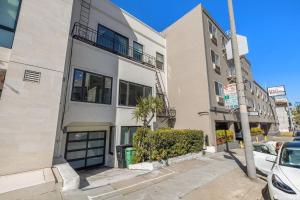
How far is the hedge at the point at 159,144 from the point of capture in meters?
9.03

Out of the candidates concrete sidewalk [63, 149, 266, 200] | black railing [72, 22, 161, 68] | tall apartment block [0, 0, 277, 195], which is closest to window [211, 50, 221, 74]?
tall apartment block [0, 0, 277, 195]

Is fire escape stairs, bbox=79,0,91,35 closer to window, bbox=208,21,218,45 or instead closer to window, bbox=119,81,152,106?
window, bbox=119,81,152,106

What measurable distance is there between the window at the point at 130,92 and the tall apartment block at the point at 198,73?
16.5 feet

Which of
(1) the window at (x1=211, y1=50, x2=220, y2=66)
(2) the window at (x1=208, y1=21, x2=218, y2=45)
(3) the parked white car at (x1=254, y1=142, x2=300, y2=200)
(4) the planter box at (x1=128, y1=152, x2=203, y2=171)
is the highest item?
(2) the window at (x1=208, y1=21, x2=218, y2=45)

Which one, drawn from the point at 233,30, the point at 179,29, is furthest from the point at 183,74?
the point at 233,30

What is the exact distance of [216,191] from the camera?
571 cm

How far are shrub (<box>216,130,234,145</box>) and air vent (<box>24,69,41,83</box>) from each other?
46.0 ft

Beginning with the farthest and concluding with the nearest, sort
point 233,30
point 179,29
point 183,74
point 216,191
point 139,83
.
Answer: point 179,29 → point 183,74 → point 139,83 → point 233,30 → point 216,191

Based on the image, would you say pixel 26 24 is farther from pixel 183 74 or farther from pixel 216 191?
pixel 183 74

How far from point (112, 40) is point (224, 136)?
Result: 1363cm

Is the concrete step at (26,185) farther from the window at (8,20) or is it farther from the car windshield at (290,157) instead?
the car windshield at (290,157)

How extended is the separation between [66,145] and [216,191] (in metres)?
8.33

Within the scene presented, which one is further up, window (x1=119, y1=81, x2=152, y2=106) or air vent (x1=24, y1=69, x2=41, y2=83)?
window (x1=119, y1=81, x2=152, y2=106)

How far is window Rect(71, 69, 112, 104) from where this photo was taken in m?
9.32
